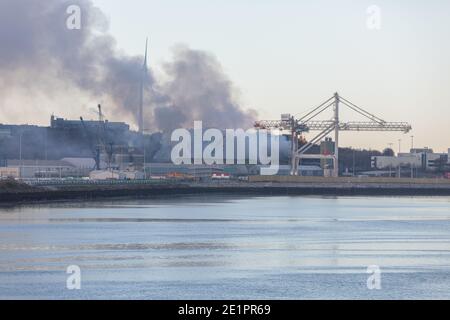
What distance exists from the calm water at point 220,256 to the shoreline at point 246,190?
2785cm

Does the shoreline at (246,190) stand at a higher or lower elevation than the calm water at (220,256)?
higher

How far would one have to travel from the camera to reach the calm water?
28391mm

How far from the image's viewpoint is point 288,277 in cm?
3103

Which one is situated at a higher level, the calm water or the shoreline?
the shoreline

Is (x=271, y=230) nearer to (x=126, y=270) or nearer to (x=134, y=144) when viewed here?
(x=126, y=270)

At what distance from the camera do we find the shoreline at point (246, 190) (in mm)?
88312

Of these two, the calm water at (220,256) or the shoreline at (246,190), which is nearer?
the calm water at (220,256)

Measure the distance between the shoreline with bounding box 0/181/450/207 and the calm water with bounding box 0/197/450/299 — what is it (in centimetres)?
2785

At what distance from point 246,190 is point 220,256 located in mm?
76603

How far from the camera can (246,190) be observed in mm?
113250

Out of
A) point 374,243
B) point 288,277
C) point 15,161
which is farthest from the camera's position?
point 15,161
